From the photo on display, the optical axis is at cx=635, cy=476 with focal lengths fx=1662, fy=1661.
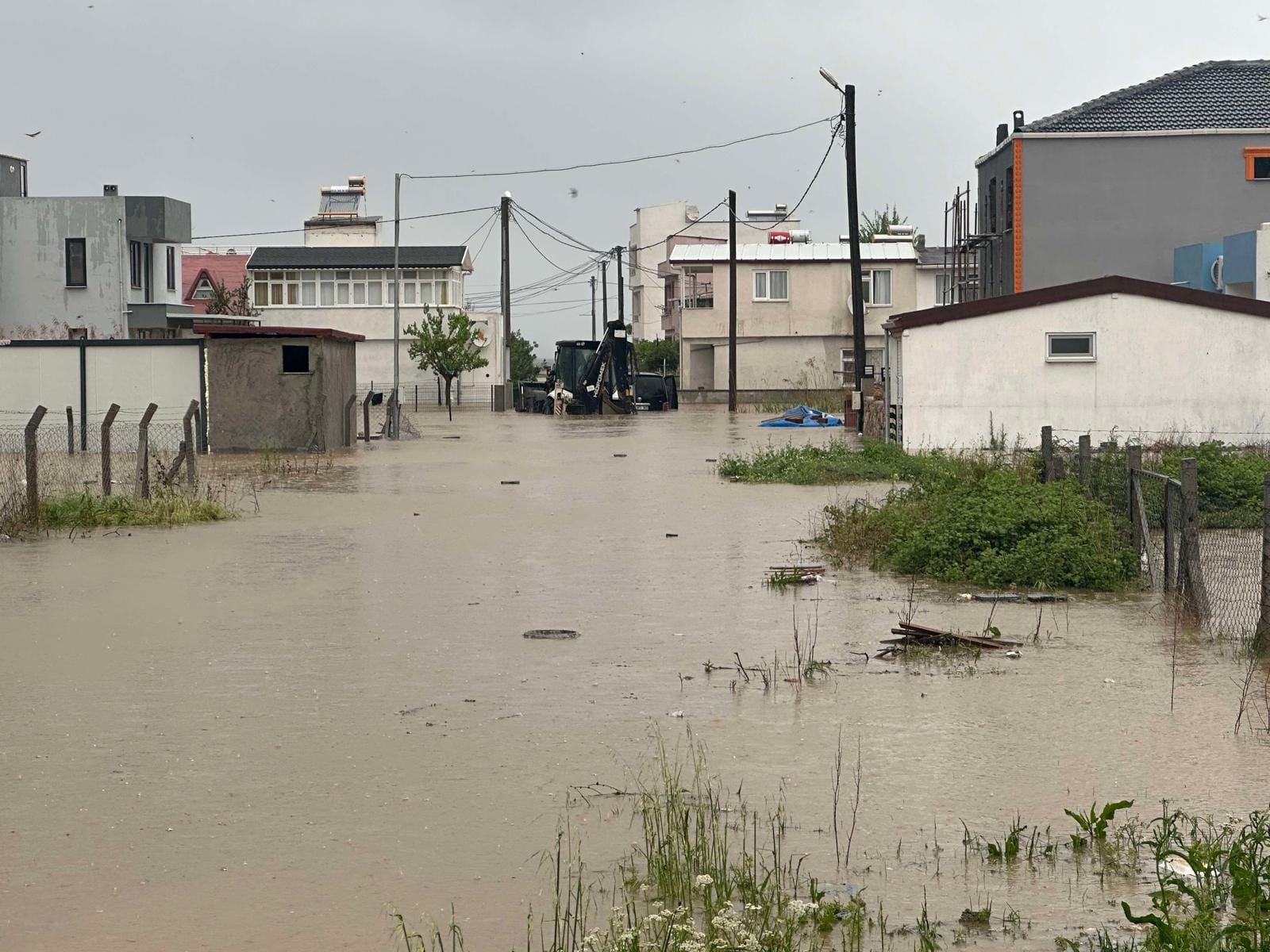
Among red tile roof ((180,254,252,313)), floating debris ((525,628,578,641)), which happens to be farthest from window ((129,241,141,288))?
floating debris ((525,628,578,641))

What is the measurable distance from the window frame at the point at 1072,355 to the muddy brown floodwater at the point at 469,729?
48.6 feet

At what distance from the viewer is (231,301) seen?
72.0 meters

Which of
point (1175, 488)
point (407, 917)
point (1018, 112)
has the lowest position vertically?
point (407, 917)

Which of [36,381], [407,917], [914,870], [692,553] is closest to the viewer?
[407,917]

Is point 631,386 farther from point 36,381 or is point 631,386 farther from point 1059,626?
point 1059,626

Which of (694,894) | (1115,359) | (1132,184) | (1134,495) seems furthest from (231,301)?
(694,894)

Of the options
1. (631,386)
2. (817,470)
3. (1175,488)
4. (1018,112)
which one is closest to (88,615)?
(1175,488)

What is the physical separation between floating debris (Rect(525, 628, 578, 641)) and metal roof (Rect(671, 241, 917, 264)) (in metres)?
57.2

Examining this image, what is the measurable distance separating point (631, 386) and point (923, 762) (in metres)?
54.8

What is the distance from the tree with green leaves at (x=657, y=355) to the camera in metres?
89.1

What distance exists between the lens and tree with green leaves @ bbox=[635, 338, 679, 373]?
292 ft

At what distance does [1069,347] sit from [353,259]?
49.2 metres

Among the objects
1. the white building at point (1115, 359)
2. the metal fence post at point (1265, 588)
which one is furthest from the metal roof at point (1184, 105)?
the metal fence post at point (1265, 588)

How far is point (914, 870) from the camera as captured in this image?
6.59 metres
